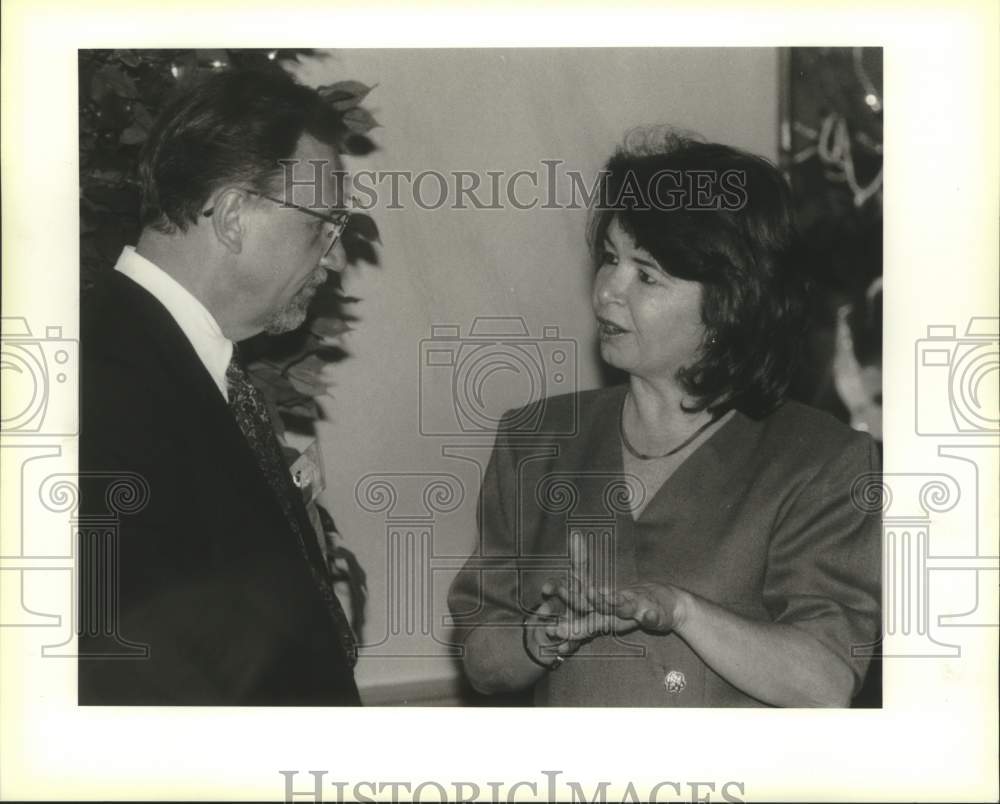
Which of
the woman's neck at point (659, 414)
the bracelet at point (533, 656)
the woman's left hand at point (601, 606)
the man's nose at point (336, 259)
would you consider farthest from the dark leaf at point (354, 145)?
the bracelet at point (533, 656)

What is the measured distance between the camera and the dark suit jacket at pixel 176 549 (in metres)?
2.03

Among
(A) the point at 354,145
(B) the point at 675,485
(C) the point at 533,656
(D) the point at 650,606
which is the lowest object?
(C) the point at 533,656

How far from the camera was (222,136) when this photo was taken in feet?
6.86

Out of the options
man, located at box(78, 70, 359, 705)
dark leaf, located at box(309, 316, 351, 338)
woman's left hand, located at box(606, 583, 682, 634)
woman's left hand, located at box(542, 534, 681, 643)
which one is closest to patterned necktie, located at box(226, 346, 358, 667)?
man, located at box(78, 70, 359, 705)

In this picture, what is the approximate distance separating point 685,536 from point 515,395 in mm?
427

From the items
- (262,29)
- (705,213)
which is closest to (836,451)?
(705,213)

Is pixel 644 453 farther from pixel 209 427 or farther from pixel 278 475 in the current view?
pixel 209 427

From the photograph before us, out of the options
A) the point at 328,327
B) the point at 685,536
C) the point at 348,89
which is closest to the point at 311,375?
the point at 328,327

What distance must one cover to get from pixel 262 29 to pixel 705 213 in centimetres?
94

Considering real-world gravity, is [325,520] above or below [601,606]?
above

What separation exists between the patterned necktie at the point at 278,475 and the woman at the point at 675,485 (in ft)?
0.80

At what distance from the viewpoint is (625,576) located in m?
2.08

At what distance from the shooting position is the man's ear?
6.81 ft

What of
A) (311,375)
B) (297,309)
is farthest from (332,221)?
(311,375)
